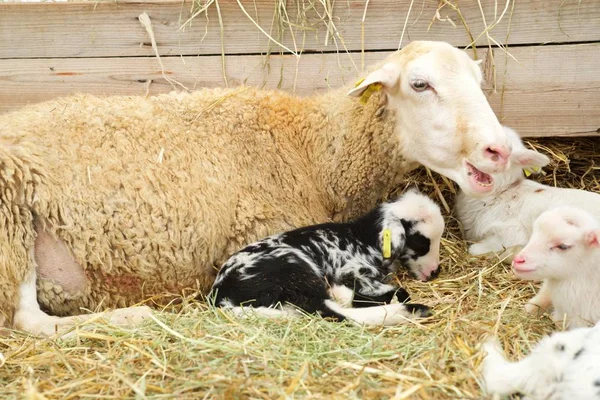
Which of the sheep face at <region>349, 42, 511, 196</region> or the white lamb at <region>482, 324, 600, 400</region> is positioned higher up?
the sheep face at <region>349, 42, 511, 196</region>

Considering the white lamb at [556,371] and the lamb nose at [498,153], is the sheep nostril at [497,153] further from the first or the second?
the white lamb at [556,371]

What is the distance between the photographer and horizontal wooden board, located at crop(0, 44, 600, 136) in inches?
199

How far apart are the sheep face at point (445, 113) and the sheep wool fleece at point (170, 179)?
0.21 meters

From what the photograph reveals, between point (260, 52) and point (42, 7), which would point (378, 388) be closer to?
point (260, 52)

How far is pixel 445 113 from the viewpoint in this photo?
4.11 m

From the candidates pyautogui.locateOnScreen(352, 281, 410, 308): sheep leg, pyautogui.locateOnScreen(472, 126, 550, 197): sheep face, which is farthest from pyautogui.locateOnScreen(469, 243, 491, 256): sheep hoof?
pyautogui.locateOnScreen(352, 281, 410, 308): sheep leg

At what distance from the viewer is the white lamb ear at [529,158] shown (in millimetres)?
4711

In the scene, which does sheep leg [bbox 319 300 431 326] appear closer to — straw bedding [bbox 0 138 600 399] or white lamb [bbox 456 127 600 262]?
straw bedding [bbox 0 138 600 399]

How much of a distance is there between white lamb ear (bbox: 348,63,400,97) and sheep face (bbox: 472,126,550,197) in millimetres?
945

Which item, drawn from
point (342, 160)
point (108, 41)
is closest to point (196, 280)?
point (342, 160)

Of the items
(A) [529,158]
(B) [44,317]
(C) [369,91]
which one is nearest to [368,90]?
(C) [369,91]

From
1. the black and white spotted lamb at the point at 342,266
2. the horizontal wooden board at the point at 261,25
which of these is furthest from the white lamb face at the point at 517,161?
the horizontal wooden board at the point at 261,25

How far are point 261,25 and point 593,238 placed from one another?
2.84m

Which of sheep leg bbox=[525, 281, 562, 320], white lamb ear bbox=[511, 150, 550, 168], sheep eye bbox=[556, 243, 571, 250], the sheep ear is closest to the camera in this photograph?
the sheep ear
